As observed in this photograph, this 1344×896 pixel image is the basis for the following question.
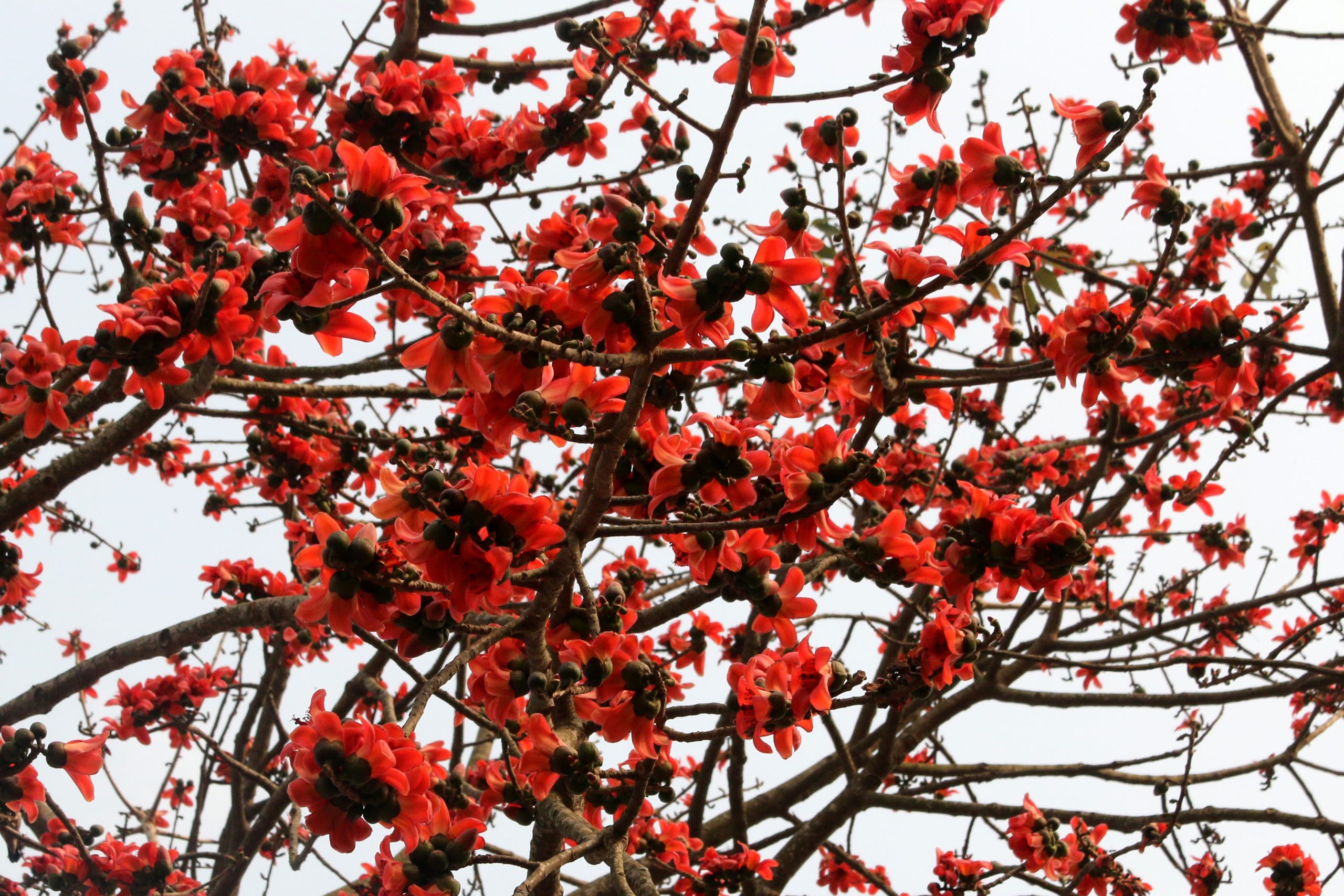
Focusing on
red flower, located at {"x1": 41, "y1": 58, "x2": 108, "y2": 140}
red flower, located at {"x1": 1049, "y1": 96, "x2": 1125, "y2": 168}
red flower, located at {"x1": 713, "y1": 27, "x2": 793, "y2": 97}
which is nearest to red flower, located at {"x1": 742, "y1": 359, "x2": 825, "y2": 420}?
red flower, located at {"x1": 713, "y1": 27, "x2": 793, "y2": 97}

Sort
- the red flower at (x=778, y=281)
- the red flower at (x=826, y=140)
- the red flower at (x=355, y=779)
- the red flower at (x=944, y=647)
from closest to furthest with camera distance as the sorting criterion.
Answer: the red flower at (x=355, y=779) < the red flower at (x=778, y=281) < the red flower at (x=944, y=647) < the red flower at (x=826, y=140)

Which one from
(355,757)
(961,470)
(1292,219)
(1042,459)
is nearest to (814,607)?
(355,757)

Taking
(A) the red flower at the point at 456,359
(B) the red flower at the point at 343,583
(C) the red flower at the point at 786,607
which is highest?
(A) the red flower at the point at 456,359

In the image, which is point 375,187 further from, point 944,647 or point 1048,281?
point 1048,281

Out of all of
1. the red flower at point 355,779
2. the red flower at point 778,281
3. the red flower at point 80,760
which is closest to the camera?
the red flower at point 355,779

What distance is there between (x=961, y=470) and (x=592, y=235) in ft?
7.23

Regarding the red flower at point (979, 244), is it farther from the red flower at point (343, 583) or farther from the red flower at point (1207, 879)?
the red flower at point (1207, 879)

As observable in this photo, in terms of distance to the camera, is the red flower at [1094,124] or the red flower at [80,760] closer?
the red flower at [1094,124]

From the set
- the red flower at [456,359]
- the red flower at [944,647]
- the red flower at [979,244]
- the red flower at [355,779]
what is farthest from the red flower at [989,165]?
the red flower at [355,779]

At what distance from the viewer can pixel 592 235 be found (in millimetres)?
1817

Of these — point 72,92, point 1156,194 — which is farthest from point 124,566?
point 1156,194

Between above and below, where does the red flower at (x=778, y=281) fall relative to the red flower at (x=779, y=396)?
above

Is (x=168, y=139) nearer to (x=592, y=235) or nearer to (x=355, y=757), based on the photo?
(x=592, y=235)

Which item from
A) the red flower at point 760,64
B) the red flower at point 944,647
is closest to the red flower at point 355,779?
the red flower at point 944,647
